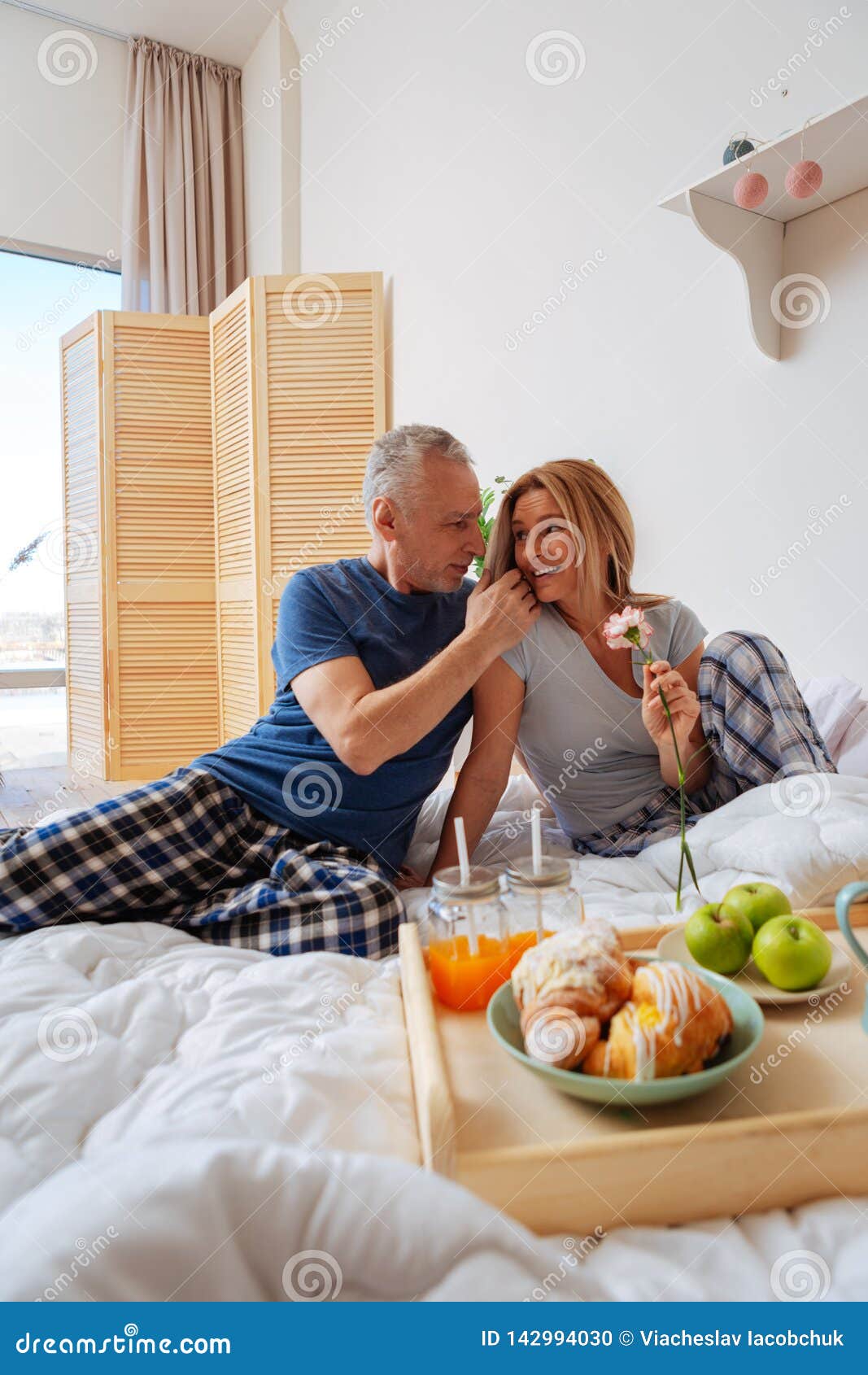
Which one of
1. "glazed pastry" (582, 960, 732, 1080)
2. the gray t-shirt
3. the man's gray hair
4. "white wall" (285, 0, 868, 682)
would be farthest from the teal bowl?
"white wall" (285, 0, 868, 682)

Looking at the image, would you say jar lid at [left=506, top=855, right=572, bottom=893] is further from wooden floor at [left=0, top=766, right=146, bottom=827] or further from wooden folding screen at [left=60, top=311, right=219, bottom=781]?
wooden folding screen at [left=60, top=311, right=219, bottom=781]

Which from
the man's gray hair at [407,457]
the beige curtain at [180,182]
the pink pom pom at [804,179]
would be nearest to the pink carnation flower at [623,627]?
the man's gray hair at [407,457]

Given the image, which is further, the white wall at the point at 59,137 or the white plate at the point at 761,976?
the white wall at the point at 59,137

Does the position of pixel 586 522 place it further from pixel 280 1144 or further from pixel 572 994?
pixel 280 1144

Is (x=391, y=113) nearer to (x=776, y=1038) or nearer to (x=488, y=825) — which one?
(x=488, y=825)

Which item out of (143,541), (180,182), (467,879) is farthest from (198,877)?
(180,182)

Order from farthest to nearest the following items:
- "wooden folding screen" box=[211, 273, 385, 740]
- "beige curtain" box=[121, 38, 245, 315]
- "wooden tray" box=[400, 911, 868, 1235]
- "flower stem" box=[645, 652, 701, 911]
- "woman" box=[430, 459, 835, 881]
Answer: "beige curtain" box=[121, 38, 245, 315] < "wooden folding screen" box=[211, 273, 385, 740] < "woman" box=[430, 459, 835, 881] < "flower stem" box=[645, 652, 701, 911] < "wooden tray" box=[400, 911, 868, 1235]

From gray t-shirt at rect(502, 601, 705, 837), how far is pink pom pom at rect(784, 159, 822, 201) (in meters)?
0.76

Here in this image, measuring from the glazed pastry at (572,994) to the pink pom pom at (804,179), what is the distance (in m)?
1.47

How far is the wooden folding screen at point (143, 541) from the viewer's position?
4.09 m

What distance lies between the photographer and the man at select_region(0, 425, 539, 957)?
4.15 feet

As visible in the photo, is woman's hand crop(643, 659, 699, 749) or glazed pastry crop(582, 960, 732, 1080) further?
woman's hand crop(643, 659, 699, 749)

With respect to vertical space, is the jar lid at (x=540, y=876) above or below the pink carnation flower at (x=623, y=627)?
below

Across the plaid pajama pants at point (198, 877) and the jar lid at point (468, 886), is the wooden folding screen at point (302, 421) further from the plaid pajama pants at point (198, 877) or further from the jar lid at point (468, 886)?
the jar lid at point (468, 886)
